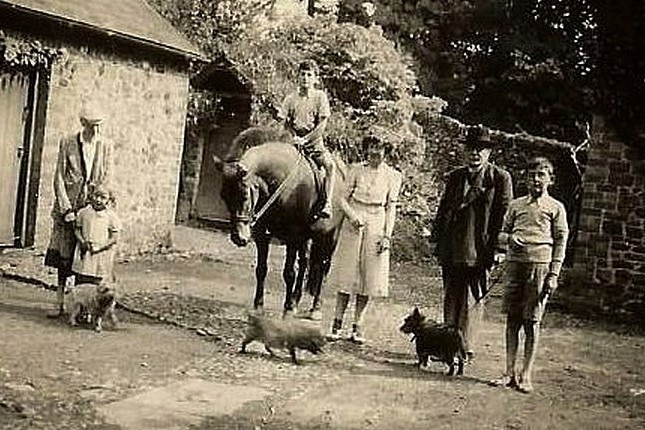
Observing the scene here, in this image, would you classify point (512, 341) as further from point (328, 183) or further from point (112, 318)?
point (112, 318)

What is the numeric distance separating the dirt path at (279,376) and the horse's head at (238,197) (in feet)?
3.62

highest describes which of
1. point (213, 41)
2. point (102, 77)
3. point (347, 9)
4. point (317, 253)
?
point (347, 9)

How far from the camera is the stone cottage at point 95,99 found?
46.8 ft

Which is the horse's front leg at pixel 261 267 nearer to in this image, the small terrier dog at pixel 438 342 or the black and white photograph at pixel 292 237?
the black and white photograph at pixel 292 237

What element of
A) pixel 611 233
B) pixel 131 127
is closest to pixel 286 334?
pixel 131 127

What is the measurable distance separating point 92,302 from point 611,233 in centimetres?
889

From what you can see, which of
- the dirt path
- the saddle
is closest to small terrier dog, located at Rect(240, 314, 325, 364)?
the dirt path

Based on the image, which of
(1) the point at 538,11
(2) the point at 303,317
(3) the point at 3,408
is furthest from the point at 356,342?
(1) the point at 538,11

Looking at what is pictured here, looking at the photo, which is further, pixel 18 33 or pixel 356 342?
pixel 18 33

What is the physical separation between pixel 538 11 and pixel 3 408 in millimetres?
24553

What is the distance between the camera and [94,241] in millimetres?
10211

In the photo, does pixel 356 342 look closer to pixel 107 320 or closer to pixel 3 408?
pixel 107 320

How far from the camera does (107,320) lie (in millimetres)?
10477

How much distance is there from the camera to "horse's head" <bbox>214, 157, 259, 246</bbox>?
961 cm
